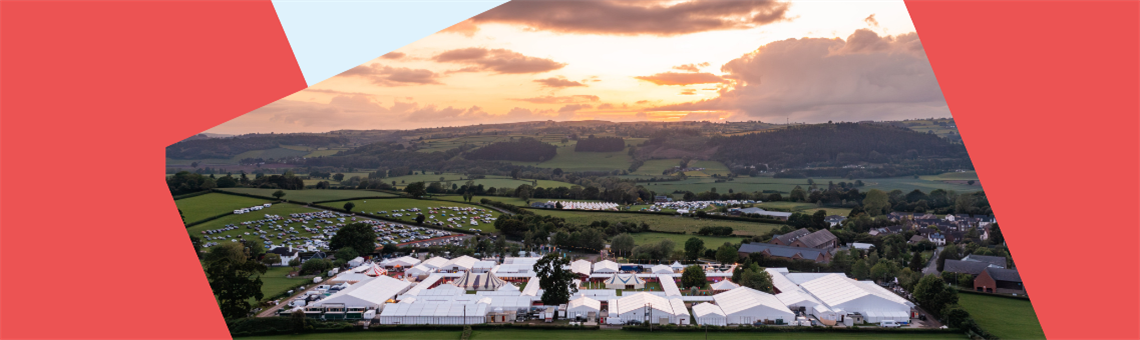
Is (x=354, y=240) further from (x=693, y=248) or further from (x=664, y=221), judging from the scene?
(x=664, y=221)

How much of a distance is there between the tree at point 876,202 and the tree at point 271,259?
42.3ft

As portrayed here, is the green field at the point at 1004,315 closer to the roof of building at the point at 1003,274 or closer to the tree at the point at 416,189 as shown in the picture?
the roof of building at the point at 1003,274

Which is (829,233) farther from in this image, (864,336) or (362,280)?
(362,280)

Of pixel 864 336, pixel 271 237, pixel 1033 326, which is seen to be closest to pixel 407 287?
pixel 271 237

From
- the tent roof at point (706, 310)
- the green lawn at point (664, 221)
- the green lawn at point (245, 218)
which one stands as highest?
the green lawn at point (245, 218)

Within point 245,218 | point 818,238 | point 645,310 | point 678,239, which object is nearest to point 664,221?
point 678,239

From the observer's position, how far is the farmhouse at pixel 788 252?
35.3 feet

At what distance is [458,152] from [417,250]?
6129 mm

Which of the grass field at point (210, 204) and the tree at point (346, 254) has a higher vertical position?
the grass field at point (210, 204)

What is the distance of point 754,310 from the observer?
7125 mm

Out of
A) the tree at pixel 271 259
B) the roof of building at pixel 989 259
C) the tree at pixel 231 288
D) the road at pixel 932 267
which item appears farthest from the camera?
the tree at pixel 271 259

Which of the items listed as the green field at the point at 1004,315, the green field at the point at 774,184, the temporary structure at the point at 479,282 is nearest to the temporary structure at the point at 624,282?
the temporary structure at the point at 479,282

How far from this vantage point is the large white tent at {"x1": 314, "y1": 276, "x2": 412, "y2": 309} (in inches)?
305

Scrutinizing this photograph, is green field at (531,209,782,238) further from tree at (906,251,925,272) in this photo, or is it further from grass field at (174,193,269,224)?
grass field at (174,193,269,224)
